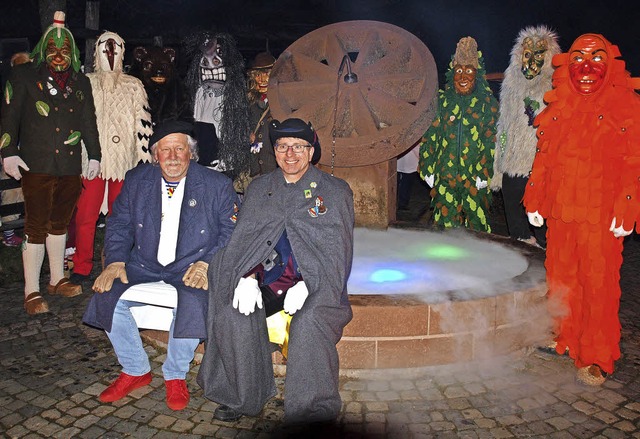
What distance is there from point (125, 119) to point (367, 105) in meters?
2.05

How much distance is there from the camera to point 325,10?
12797mm

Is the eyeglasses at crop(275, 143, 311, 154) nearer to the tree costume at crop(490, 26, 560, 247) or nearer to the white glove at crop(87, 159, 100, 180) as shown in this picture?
the white glove at crop(87, 159, 100, 180)

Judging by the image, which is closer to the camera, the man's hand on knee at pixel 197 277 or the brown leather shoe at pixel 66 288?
the man's hand on knee at pixel 197 277

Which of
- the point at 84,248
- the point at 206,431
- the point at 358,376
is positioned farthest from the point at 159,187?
the point at 84,248

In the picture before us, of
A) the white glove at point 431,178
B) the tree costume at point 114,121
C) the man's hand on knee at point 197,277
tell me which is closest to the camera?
the man's hand on knee at point 197,277

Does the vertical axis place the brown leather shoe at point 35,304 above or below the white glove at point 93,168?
below

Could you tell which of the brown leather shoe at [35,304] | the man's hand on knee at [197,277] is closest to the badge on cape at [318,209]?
the man's hand on knee at [197,277]

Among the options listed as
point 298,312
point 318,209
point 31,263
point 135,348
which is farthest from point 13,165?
point 298,312

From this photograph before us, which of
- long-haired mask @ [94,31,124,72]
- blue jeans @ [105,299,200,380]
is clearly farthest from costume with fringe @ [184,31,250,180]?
blue jeans @ [105,299,200,380]

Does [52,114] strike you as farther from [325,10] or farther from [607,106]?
[325,10]

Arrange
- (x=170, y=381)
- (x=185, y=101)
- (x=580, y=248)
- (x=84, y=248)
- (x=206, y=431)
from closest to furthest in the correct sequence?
(x=206, y=431) < (x=170, y=381) < (x=580, y=248) < (x=84, y=248) < (x=185, y=101)

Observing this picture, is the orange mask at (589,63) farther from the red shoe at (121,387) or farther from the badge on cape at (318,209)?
the red shoe at (121,387)

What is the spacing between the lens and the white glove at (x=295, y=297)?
3.27m

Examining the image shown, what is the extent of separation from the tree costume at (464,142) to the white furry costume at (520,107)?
24 centimetres
